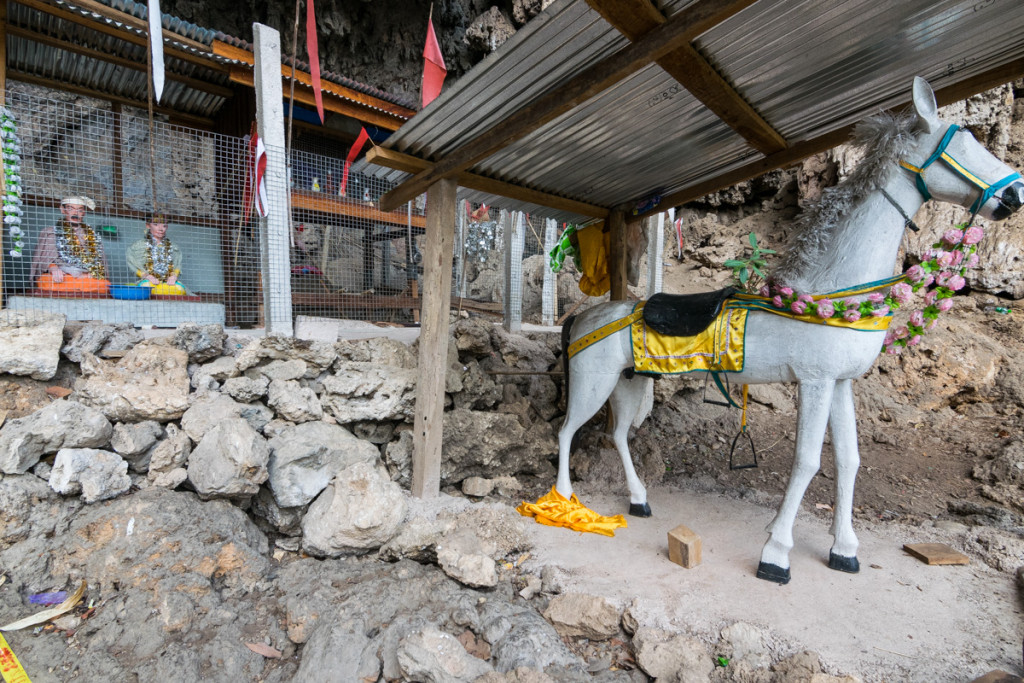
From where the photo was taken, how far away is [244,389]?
3.54 meters

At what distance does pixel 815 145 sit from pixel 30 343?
5612 mm

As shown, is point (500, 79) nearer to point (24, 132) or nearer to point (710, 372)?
point (710, 372)

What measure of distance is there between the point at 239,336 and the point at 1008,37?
5.36 m

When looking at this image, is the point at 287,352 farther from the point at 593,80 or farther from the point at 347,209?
the point at 347,209

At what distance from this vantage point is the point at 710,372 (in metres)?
3.17

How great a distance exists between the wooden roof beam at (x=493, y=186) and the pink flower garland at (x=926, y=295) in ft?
7.18

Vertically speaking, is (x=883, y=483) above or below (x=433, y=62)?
below

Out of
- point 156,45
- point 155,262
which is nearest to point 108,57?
point 155,262

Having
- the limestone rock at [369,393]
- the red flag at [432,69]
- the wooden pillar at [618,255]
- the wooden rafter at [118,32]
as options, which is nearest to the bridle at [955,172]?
the wooden pillar at [618,255]

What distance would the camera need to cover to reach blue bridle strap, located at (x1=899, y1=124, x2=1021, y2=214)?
7.56 ft

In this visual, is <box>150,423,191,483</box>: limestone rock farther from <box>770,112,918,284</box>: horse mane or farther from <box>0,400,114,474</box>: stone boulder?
<box>770,112,918,284</box>: horse mane

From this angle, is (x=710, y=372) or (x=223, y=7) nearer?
(x=710, y=372)

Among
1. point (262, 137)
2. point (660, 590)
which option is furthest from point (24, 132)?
point (660, 590)

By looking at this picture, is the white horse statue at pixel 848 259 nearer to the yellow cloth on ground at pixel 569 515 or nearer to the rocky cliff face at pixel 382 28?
the yellow cloth on ground at pixel 569 515
